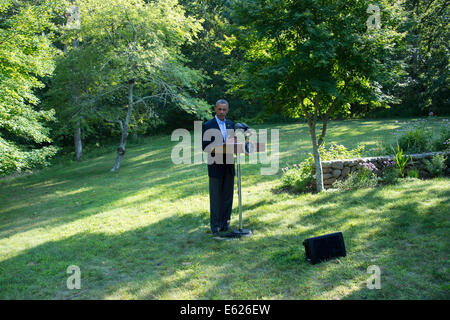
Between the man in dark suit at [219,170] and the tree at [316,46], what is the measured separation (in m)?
1.44

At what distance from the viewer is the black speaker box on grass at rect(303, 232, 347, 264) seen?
394 centimetres

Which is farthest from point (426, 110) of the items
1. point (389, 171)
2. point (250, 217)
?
point (250, 217)

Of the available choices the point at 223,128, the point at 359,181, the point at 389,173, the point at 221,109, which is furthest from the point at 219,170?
the point at 389,173

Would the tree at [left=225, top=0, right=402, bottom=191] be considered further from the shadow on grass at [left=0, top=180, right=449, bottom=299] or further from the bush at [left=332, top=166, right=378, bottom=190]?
the shadow on grass at [left=0, top=180, right=449, bottom=299]

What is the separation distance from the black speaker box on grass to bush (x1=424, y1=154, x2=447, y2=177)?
473 centimetres

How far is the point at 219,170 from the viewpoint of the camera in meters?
5.14

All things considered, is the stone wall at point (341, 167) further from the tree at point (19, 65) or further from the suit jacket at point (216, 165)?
the tree at point (19, 65)

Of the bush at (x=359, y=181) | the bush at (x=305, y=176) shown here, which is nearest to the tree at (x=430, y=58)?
the bush at (x=305, y=176)

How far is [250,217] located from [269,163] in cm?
554

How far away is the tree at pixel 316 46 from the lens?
5.87 meters


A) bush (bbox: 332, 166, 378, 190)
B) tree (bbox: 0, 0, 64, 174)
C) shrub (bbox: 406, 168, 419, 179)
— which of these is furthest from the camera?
tree (bbox: 0, 0, 64, 174)

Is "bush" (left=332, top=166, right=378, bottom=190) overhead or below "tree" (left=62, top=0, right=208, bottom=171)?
below

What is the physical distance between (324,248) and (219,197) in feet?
6.22

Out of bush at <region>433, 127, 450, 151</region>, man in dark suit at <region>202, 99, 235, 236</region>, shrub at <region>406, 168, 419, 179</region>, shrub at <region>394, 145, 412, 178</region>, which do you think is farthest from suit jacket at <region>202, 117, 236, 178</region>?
bush at <region>433, 127, 450, 151</region>
